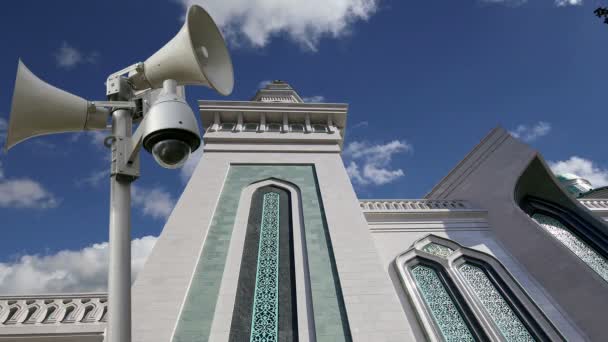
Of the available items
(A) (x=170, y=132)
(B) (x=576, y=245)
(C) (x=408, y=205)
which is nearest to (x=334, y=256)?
(C) (x=408, y=205)

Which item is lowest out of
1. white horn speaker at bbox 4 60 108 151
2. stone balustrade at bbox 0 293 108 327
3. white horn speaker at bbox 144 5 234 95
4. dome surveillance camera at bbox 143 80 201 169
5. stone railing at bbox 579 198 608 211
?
dome surveillance camera at bbox 143 80 201 169

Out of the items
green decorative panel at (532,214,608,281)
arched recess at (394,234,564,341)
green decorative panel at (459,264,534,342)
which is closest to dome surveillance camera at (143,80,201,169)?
arched recess at (394,234,564,341)

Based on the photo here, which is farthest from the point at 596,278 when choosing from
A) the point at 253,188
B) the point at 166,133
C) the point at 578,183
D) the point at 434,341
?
the point at 578,183

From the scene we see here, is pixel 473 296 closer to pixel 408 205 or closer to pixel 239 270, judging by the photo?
pixel 408 205

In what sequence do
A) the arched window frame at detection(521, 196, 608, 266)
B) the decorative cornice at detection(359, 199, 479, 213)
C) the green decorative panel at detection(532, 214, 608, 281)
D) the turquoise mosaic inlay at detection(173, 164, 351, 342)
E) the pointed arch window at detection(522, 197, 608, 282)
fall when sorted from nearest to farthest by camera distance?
the turquoise mosaic inlay at detection(173, 164, 351, 342), the green decorative panel at detection(532, 214, 608, 281), the pointed arch window at detection(522, 197, 608, 282), the arched window frame at detection(521, 196, 608, 266), the decorative cornice at detection(359, 199, 479, 213)

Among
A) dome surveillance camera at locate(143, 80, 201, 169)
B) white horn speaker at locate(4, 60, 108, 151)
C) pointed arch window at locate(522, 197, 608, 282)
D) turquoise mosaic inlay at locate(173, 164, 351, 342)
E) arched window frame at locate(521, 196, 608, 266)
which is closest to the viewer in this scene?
dome surveillance camera at locate(143, 80, 201, 169)

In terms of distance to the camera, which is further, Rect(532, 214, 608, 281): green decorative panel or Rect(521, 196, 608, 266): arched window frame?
Rect(521, 196, 608, 266): arched window frame

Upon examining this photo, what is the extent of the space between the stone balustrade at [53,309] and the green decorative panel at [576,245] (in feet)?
26.9

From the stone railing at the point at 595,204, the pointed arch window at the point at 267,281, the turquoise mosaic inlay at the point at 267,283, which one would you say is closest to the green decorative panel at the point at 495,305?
the pointed arch window at the point at 267,281

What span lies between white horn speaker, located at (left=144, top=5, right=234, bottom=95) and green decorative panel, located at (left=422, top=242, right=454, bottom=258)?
258 inches

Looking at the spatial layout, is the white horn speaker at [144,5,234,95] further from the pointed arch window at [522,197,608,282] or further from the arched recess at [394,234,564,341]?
the pointed arch window at [522,197,608,282]

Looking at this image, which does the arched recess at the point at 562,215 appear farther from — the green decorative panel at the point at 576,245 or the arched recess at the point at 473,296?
the arched recess at the point at 473,296

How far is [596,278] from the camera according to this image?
6.04m

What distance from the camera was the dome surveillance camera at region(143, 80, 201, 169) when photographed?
4.42 feet
